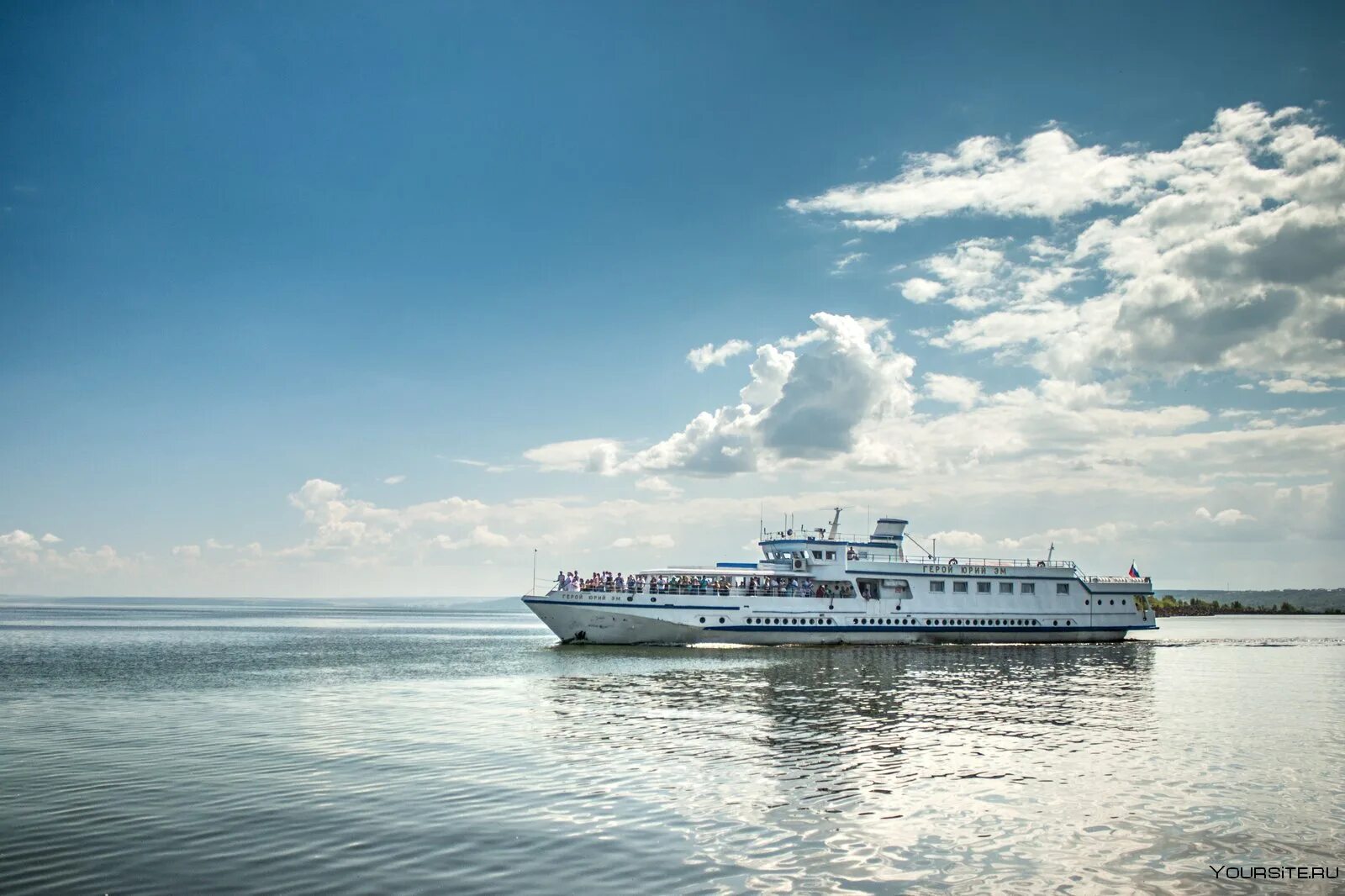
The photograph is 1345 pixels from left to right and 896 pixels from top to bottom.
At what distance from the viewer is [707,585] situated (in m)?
66.8

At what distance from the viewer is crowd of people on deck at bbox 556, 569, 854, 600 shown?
212 feet

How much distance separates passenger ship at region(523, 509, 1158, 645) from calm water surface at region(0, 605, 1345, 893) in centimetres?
1895

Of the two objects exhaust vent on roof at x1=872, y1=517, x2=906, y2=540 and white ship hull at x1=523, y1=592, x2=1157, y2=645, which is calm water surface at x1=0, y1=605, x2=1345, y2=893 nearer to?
white ship hull at x1=523, y1=592, x2=1157, y2=645

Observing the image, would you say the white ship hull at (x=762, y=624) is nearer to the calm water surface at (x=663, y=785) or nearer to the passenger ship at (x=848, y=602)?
the passenger ship at (x=848, y=602)

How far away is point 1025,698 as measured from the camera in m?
39.0

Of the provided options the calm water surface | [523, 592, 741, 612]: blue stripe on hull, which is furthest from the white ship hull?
the calm water surface

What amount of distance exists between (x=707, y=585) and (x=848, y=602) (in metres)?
11.6

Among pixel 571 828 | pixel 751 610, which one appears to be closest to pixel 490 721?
pixel 571 828

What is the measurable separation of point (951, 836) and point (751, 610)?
49807mm

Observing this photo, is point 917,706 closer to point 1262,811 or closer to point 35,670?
point 1262,811

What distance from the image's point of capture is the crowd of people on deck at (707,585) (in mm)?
64500

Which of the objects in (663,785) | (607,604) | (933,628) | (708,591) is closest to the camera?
(663,785)

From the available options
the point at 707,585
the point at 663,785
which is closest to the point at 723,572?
the point at 707,585

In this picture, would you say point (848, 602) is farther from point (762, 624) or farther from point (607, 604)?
point (607, 604)
